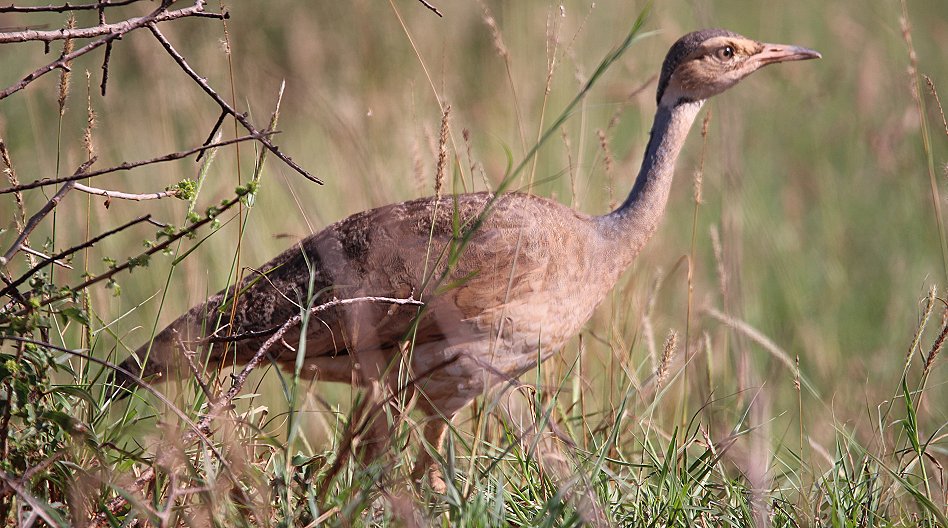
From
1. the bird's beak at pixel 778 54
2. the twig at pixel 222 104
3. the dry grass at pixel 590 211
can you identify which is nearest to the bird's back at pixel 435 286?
the dry grass at pixel 590 211

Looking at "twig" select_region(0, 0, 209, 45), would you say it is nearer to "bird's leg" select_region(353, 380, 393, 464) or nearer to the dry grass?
the dry grass

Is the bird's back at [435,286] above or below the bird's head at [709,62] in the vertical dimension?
below

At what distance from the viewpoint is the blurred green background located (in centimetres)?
556

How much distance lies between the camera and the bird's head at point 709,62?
4082 mm

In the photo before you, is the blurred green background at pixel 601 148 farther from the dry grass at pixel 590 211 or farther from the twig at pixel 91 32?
the twig at pixel 91 32

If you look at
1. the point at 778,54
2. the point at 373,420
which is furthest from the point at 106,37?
the point at 778,54

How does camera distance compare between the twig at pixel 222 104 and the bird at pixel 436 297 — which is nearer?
the twig at pixel 222 104

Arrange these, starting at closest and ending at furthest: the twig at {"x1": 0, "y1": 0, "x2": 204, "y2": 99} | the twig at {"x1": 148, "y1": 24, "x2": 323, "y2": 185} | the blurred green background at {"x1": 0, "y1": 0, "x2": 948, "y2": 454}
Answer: the twig at {"x1": 0, "y1": 0, "x2": 204, "y2": 99}
the twig at {"x1": 148, "y1": 24, "x2": 323, "y2": 185}
the blurred green background at {"x1": 0, "y1": 0, "x2": 948, "y2": 454}

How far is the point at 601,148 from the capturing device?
15.6 feet

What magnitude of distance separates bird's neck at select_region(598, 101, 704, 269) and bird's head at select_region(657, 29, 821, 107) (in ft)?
0.22

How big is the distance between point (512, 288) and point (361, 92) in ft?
17.0

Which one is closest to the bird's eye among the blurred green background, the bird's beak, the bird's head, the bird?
the bird's head

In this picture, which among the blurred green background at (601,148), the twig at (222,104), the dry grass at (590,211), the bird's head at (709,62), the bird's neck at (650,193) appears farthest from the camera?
the blurred green background at (601,148)

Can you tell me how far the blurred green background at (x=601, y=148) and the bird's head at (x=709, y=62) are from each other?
1.38 ft
